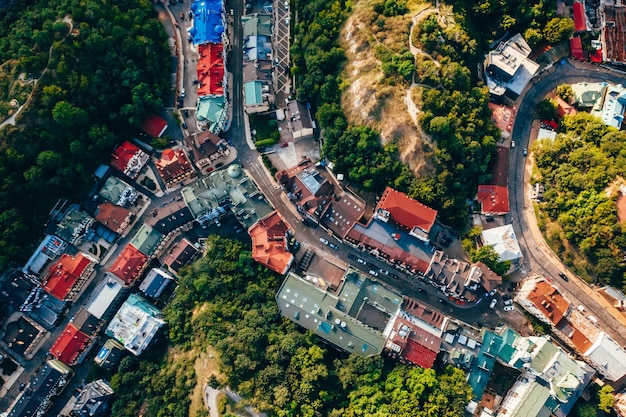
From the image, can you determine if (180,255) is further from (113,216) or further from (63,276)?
(63,276)

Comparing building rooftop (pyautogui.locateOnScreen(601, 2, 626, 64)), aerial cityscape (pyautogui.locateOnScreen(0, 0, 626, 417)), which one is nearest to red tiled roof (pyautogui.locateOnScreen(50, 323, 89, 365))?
aerial cityscape (pyautogui.locateOnScreen(0, 0, 626, 417))

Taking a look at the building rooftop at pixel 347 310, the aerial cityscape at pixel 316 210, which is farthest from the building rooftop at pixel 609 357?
the building rooftop at pixel 347 310

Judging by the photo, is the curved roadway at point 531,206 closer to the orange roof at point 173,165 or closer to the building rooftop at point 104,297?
the orange roof at point 173,165

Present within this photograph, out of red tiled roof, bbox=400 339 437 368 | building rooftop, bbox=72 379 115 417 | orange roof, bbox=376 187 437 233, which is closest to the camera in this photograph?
red tiled roof, bbox=400 339 437 368

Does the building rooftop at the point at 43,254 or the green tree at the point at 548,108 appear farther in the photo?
the green tree at the point at 548,108

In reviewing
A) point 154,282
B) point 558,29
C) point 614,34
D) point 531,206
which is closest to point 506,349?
point 531,206

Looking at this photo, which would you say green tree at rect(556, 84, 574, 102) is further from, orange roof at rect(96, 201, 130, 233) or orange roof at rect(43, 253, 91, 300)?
orange roof at rect(43, 253, 91, 300)

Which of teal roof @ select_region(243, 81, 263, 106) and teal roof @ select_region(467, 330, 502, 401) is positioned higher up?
teal roof @ select_region(243, 81, 263, 106)
